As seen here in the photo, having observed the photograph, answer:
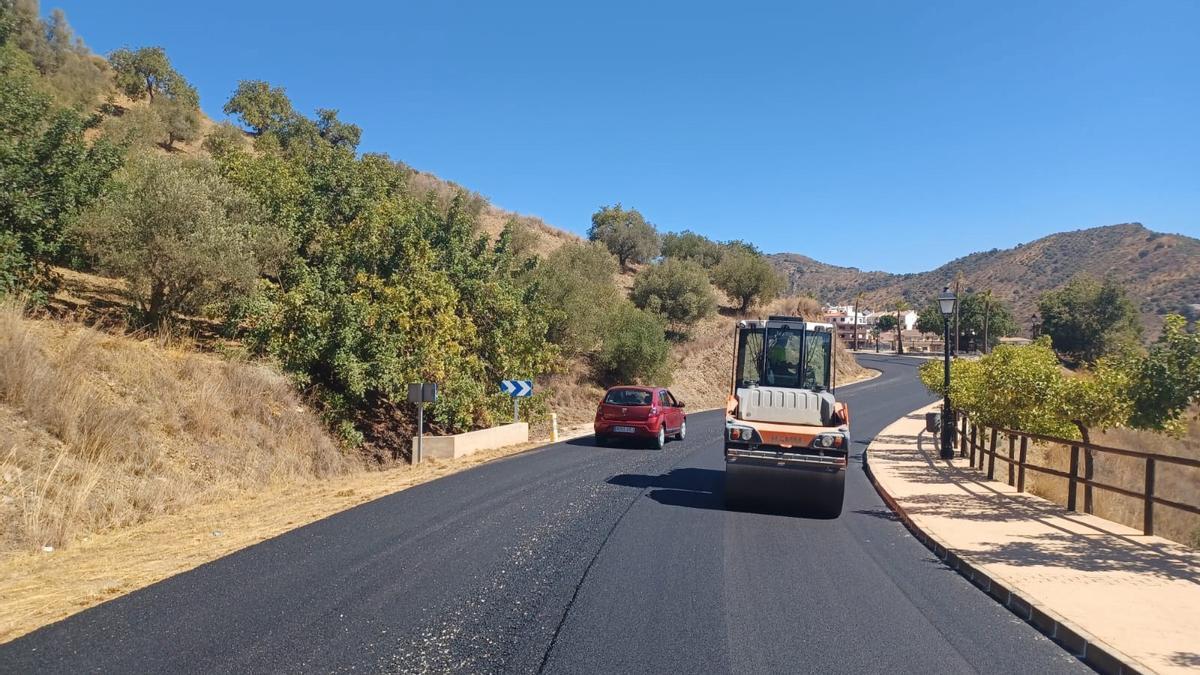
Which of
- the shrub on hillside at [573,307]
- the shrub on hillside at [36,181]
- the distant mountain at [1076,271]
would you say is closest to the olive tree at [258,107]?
the shrub on hillside at [573,307]

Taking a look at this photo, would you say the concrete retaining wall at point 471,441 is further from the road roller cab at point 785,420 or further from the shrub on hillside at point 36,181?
the shrub on hillside at point 36,181

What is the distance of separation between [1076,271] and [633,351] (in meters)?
95.0

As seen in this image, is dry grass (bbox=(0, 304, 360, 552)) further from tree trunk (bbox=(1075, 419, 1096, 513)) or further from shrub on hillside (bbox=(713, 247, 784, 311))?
shrub on hillside (bbox=(713, 247, 784, 311))

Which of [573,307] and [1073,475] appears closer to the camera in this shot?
[1073,475]

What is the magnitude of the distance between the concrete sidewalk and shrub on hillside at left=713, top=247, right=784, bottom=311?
166 ft

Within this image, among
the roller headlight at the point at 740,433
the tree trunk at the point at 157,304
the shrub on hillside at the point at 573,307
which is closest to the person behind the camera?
the roller headlight at the point at 740,433

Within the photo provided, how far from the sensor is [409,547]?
8.47 meters

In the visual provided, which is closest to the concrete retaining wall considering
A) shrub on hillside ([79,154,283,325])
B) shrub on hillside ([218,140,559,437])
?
shrub on hillside ([218,140,559,437])

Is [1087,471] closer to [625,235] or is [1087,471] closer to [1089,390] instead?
[1089,390]

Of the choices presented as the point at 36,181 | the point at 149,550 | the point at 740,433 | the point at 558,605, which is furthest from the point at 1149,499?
the point at 36,181

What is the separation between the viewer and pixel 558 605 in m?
6.38

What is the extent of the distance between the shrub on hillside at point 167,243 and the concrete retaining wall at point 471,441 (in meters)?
5.99

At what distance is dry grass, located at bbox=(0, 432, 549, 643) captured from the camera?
21.5 ft

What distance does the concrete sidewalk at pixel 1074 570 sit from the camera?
18.9 ft
